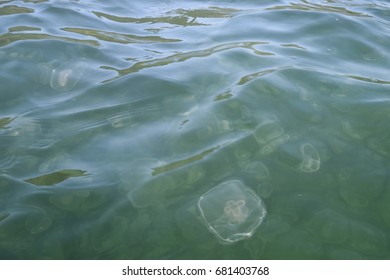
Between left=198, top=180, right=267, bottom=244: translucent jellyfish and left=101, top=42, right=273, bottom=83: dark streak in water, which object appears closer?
left=198, top=180, right=267, bottom=244: translucent jellyfish

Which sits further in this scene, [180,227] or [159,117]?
[159,117]

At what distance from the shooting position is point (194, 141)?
2.56 m

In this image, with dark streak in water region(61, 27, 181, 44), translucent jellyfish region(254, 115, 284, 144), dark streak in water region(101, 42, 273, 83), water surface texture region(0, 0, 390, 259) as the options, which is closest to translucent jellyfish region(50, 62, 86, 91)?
water surface texture region(0, 0, 390, 259)

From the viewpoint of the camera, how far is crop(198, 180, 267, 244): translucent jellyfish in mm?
2027

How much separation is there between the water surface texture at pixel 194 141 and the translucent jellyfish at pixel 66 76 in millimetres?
12

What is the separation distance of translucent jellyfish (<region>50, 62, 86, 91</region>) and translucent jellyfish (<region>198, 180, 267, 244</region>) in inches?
64.9

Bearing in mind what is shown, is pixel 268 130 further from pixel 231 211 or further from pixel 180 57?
pixel 180 57

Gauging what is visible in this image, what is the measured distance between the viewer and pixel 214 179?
2303 mm

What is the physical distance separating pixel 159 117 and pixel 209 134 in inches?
16.1

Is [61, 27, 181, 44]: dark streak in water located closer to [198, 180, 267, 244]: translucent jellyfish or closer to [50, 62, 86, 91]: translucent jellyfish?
[50, 62, 86, 91]: translucent jellyfish

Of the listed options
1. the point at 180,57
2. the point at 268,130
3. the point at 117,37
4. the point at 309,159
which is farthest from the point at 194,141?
the point at 117,37
